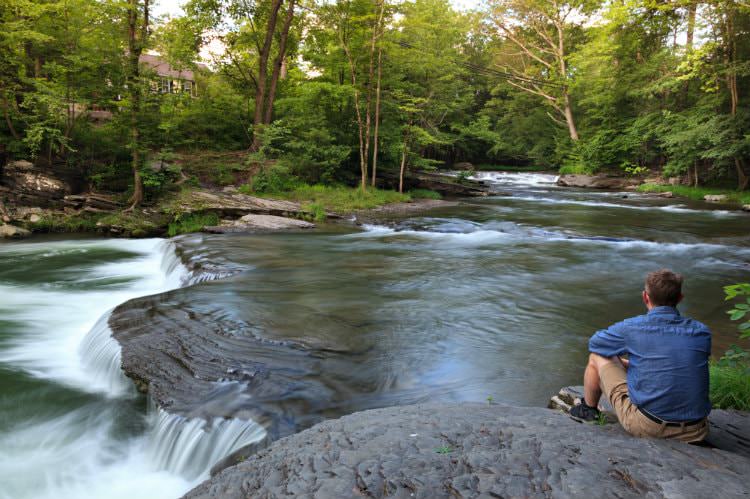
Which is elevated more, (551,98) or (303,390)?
(551,98)

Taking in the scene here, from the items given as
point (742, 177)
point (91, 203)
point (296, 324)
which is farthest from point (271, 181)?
point (742, 177)

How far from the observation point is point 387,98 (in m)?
23.4

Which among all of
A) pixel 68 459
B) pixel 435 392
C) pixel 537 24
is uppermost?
pixel 537 24

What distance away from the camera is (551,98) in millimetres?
39969

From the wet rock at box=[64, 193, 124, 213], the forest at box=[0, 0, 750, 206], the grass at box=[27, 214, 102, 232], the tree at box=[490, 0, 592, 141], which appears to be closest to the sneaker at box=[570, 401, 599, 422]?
the forest at box=[0, 0, 750, 206]

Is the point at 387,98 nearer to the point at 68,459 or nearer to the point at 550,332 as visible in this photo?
the point at 550,332

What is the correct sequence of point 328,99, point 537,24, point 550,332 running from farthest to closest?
point 537,24, point 328,99, point 550,332

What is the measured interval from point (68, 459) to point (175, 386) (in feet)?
3.97

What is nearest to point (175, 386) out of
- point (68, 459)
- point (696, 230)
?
point (68, 459)

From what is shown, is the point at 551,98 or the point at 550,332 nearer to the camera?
the point at 550,332

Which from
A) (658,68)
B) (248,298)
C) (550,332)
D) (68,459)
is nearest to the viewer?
(68,459)

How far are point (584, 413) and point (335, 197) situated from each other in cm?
1806

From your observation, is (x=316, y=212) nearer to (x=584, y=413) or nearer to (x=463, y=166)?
(x=584, y=413)

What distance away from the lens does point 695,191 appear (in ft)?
86.1
